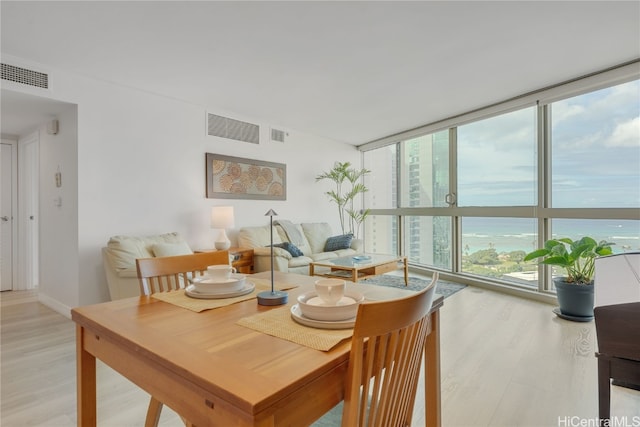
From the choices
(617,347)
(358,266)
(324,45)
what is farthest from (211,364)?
(358,266)

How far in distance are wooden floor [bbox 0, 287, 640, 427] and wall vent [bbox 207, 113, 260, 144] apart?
2624 mm

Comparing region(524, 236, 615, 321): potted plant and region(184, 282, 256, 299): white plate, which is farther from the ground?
region(184, 282, 256, 299): white plate

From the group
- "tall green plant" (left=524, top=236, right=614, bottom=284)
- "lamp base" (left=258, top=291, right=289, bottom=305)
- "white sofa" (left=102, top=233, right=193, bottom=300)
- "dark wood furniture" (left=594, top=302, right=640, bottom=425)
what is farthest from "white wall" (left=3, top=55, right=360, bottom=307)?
"dark wood furniture" (left=594, top=302, right=640, bottom=425)

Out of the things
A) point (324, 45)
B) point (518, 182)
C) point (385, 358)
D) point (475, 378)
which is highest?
point (324, 45)

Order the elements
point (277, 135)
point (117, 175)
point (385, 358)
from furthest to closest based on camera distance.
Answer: point (277, 135) < point (117, 175) < point (385, 358)

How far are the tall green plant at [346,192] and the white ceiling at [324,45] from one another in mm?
1961

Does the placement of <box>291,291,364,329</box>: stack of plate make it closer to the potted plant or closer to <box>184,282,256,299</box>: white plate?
<box>184,282,256,299</box>: white plate

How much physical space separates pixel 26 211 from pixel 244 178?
2.95 metres

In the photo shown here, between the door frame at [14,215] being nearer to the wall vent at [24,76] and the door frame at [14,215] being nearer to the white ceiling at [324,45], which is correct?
the white ceiling at [324,45]

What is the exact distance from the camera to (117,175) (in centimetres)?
329

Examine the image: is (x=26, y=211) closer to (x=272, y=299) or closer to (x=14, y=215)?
(x=14, y=215)

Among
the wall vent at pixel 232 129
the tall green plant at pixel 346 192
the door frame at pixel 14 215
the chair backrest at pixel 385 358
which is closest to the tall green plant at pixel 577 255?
the chair backrest at pixel 385 358

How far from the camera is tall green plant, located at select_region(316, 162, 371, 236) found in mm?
5672

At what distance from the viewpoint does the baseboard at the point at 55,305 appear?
3.25 m
